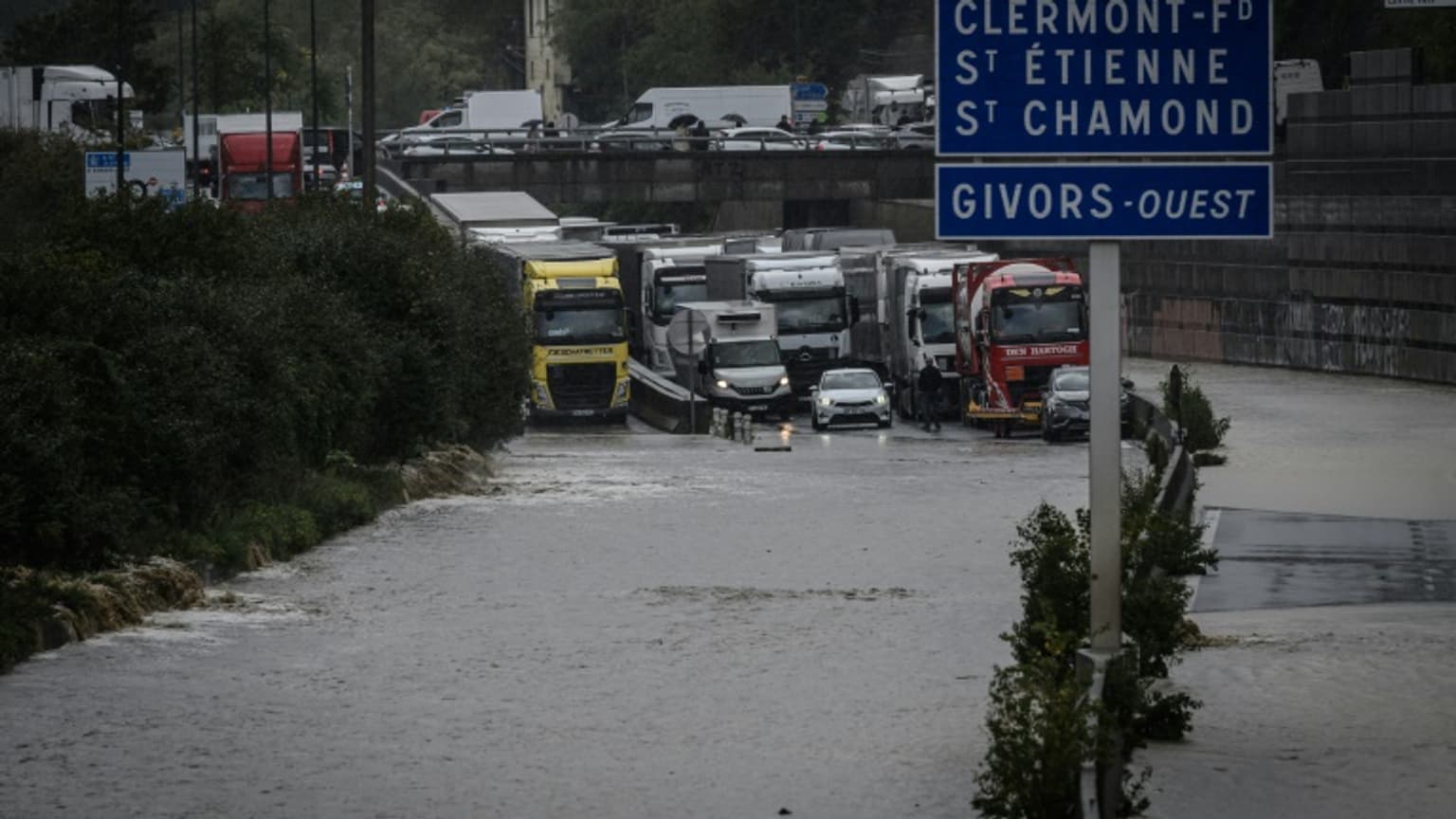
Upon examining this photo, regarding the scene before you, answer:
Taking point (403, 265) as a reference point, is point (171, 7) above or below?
above

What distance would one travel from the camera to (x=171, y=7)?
168 metres

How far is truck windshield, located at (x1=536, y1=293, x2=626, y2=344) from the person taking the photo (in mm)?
65500

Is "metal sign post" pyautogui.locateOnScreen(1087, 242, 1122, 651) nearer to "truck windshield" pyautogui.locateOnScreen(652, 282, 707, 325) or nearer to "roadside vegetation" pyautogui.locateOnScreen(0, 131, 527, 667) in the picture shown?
"roadside vegetation" pyautogui.locateOnScreen(0, 131, 527, 667)

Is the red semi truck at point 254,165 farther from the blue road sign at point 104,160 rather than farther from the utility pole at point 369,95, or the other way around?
the utility pole at point 369,95

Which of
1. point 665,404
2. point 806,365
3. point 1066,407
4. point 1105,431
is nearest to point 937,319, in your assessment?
point 806,365

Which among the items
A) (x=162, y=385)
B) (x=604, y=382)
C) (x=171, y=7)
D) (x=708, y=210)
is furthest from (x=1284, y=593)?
(x=171, y=7)

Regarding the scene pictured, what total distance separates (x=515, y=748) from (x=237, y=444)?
1228 cm

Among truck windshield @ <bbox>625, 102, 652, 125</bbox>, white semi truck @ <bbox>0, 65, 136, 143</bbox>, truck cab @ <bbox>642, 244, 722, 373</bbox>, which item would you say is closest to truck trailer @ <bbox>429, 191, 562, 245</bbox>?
truck cab @ <bbox>642, 244, 722, 373</bbox>

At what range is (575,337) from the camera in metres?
65.6

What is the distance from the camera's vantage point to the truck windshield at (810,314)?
67938 mm

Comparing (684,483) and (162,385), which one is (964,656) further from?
(684,483)

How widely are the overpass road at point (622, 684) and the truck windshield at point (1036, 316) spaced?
24.0 metres

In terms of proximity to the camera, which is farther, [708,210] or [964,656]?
[708,210]

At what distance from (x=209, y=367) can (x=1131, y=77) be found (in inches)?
575
